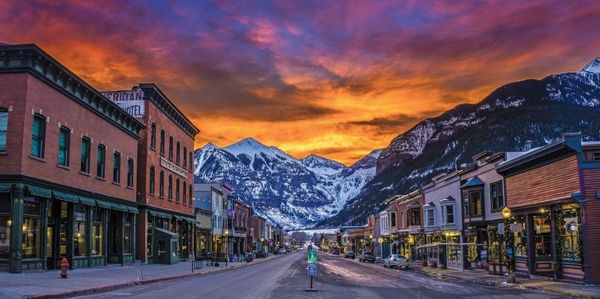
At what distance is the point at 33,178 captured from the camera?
102 ft

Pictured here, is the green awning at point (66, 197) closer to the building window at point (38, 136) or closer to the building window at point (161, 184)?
the building window at point (38, 136)

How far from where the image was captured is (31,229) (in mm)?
31750

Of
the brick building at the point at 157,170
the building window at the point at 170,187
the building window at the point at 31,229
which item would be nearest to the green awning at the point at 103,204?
the building window at the point at 31,229

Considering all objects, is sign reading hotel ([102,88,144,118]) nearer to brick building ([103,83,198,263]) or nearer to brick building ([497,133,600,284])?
brick building ([103,83,198,263])

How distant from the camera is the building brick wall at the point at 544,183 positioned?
30.7 m

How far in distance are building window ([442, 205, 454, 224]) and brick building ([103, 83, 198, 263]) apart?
25308 mm

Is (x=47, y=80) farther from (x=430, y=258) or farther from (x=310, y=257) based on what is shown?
(x=430, y=258)

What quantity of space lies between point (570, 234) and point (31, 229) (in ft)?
94.2

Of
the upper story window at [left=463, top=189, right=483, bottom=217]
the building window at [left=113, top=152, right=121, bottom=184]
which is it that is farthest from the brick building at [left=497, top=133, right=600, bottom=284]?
the building window at [left=113, top=152, right=121, bottom=184]

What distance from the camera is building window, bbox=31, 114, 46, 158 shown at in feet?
105

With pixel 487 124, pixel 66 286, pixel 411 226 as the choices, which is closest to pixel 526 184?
pixel 66 286

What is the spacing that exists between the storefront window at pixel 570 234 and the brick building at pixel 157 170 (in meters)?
33.3

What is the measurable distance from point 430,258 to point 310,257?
126 feet

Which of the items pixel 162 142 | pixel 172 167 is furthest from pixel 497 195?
pixel 172 167
